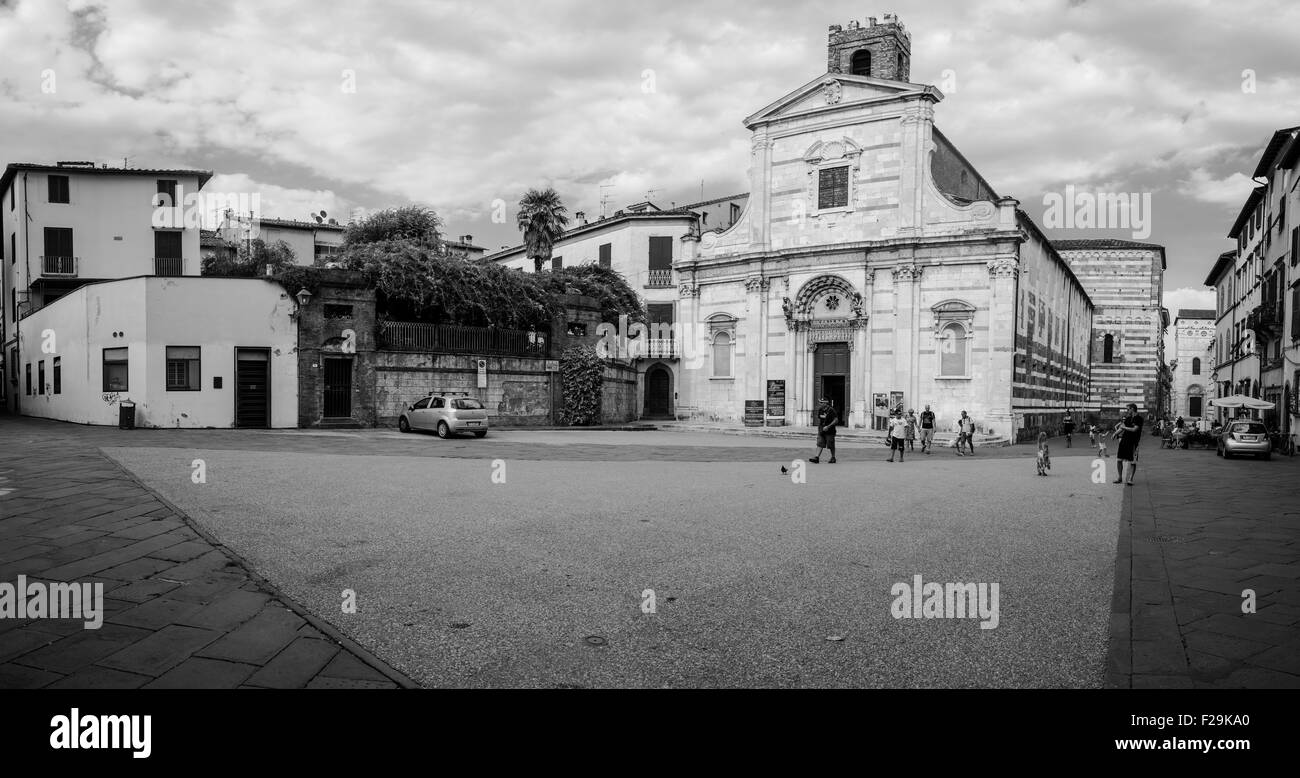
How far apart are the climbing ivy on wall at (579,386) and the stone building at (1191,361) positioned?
6586 cm

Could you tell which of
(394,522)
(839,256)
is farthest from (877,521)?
(839,256)

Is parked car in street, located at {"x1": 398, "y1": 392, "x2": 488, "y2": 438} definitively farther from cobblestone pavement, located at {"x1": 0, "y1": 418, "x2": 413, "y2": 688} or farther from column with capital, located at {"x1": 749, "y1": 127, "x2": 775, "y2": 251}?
column with capital, located at {"x1": 749, "y1": 127, "x2": 775, "y2": 251}

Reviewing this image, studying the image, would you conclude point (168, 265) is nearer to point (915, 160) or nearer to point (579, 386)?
point (579, 386)

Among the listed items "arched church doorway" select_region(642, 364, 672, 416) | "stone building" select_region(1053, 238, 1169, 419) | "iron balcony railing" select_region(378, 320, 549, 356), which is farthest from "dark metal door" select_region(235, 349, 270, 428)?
"stone building" select_region(1053, 238, 1169, 419)

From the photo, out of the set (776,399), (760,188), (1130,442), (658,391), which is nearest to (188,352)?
(776,399)

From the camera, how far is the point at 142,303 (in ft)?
74.4

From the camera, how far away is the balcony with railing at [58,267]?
34312mm

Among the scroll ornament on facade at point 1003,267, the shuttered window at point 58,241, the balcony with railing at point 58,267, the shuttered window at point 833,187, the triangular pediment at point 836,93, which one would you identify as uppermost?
the triangular pediment at point 836,93

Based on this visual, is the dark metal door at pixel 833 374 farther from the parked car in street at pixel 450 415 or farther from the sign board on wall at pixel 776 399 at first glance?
the parked car in street at pixel 450 415

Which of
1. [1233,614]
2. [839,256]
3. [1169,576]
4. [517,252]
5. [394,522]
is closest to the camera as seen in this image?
[1233,614]

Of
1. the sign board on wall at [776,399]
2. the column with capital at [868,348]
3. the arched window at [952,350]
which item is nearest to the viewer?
the arched window at [952,350]

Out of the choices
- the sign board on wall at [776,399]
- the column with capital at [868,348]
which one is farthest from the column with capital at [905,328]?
the sign board on wall at [776,399]
